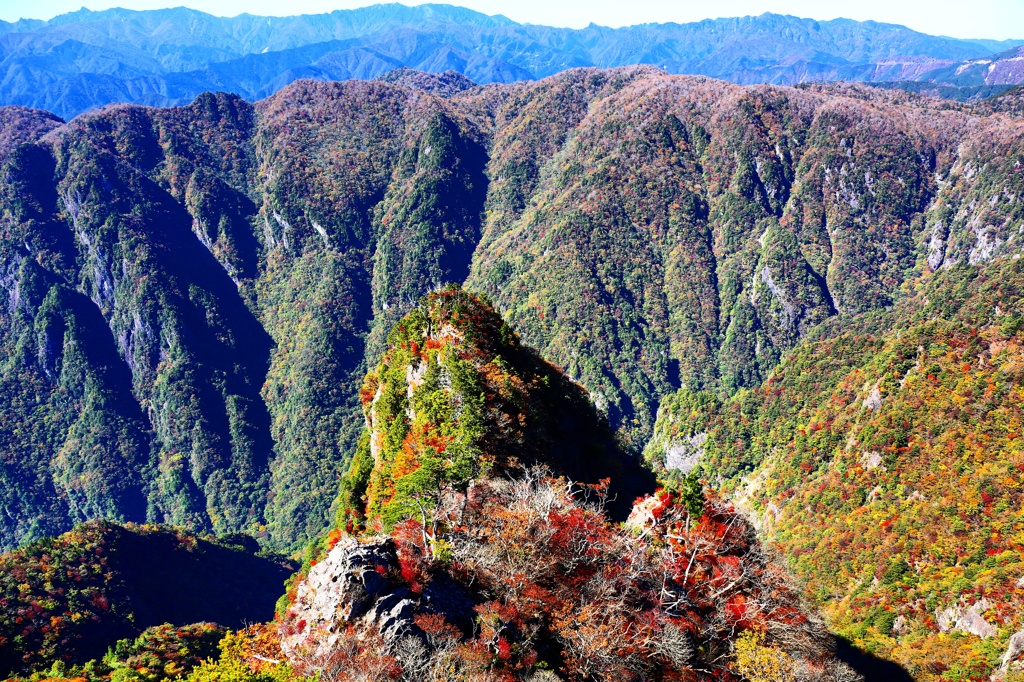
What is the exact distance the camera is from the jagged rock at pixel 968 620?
5825 centimetres

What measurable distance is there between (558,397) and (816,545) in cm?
4409

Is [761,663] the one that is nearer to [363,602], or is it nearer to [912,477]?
[363,602]

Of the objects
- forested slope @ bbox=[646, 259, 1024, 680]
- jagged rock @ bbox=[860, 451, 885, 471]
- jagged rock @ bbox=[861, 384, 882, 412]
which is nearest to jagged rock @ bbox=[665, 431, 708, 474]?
forested slope @ bbox=[646, 259, 1024, 680]

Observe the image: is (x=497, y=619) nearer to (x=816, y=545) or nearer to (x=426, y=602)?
(x=426, y=602)

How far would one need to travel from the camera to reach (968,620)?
6022 cm

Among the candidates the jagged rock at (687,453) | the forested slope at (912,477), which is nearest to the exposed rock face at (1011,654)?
the forested slope at (912,477)

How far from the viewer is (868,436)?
309ft

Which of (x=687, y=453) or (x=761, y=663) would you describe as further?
(x=687, y=453)

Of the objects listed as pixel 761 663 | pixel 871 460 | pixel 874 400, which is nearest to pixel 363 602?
pixel 761 663

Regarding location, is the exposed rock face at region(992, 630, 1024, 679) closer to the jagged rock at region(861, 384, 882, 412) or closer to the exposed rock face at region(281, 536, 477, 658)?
the exposed rock face at region(281, 536, 477, 658)

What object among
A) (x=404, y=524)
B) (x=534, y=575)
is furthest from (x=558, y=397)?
(x=534, y=575)

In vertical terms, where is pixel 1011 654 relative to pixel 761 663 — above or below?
below

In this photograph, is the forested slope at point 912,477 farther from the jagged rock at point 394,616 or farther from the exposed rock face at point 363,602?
the jagged rock at point 394,616

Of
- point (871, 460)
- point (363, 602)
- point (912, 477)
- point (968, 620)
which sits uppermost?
point (363, 602)
